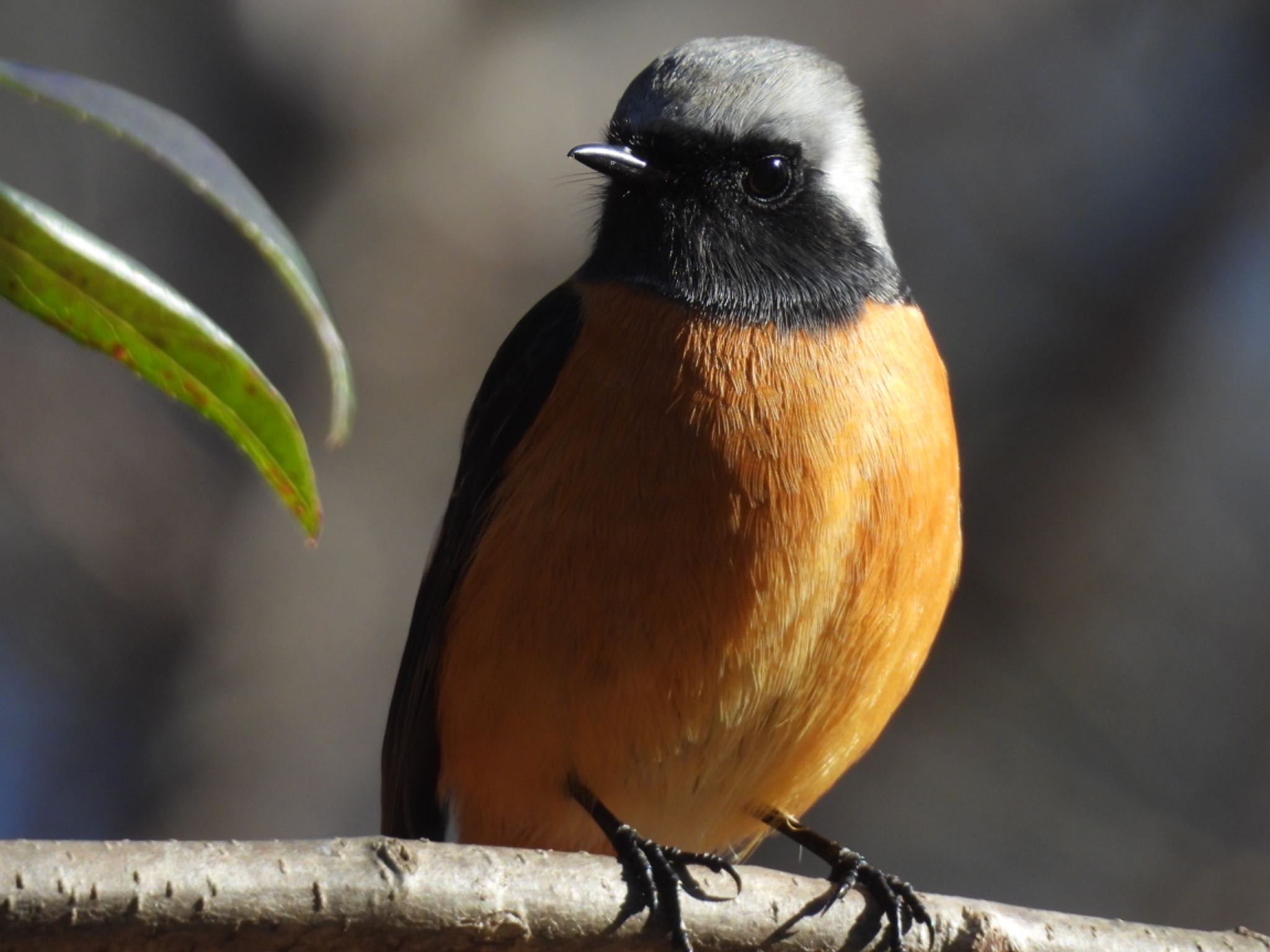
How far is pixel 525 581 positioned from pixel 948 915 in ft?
3.93

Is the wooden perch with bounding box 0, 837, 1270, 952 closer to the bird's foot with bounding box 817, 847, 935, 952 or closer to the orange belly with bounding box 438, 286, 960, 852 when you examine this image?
the bird's foot with bounding box 817, 847, 935, 952

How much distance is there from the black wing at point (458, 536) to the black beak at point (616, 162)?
362mm

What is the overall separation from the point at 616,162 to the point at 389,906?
2.07 m

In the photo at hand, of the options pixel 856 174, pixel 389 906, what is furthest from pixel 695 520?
pixel 856 174

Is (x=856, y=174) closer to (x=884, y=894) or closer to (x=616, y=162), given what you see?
(x=616, y=162)

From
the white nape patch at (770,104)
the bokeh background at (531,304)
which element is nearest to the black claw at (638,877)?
the white nape patch at (770,104)

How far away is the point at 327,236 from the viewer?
708 cm

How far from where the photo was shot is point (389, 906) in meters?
2.34

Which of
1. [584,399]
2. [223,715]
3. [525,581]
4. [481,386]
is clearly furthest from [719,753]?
[223,715]

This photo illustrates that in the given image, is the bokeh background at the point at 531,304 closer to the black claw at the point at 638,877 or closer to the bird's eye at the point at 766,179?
the bird's eye at the point at 766,179

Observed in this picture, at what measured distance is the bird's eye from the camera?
→ 3.93m

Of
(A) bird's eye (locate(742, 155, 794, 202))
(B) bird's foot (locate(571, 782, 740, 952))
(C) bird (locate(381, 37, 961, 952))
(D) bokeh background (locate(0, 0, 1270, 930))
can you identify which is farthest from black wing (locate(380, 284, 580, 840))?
(D) bokeh background (locate(0, 0, 1270, 930))

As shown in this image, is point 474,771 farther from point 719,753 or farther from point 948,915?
point 948,915

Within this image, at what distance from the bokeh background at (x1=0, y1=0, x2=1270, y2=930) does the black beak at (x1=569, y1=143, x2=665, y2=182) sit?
11.1 feet
